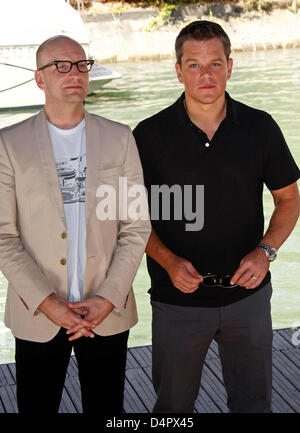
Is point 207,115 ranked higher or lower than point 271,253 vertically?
higher

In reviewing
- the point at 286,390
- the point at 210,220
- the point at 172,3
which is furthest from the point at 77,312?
the point at 172,3

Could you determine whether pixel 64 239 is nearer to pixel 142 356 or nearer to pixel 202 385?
pixel 202 385

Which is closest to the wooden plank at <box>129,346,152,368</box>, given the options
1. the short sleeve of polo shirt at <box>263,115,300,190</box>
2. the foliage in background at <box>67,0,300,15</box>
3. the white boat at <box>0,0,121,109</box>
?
the short sleeve of polo shirt at <box>263,115,300,190</box>

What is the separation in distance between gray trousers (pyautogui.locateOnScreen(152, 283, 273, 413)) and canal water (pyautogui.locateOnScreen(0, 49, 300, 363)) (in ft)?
7.29

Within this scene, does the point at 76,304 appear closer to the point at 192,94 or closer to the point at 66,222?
the point at 66,222

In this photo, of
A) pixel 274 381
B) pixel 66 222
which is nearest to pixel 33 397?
pixel 66 222

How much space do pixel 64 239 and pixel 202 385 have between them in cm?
127

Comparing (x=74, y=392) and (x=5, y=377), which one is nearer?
(x=74, y=392)

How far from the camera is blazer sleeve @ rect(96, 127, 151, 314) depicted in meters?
2.23

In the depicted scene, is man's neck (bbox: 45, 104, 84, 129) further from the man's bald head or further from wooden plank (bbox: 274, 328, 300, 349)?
wooden plank (bbox: 274, 328, 300, 349)

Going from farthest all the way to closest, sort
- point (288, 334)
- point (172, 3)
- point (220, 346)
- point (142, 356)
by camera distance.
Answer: point (172, 3) < point (288, 334) < point (142, 356) < point (220, 346)

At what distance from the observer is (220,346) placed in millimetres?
2422

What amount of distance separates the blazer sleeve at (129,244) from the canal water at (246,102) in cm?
236

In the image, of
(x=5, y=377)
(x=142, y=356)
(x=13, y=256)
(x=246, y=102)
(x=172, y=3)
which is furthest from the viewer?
(x=172, y=3)
